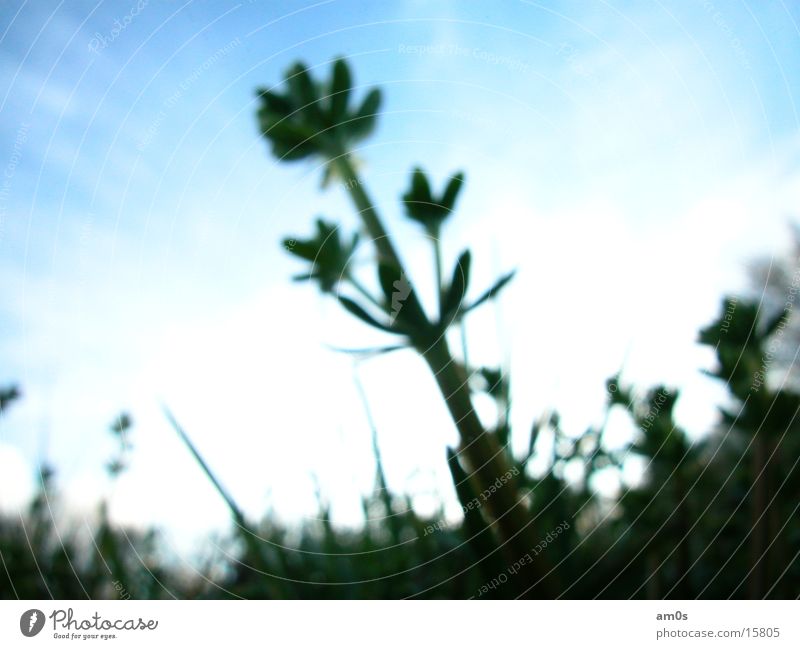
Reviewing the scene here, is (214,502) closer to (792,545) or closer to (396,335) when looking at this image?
(396,335)

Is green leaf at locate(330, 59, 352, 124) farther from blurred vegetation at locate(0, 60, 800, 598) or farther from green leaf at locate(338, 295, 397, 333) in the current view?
green leaf at locate(338, 295, 397, 333)

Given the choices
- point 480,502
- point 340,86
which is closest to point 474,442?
point 480,502
